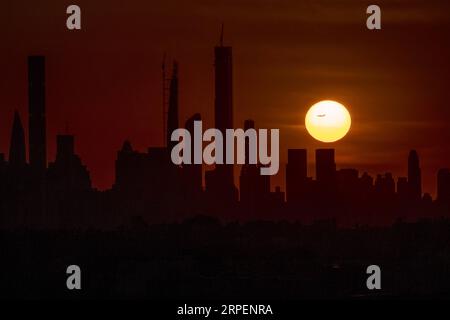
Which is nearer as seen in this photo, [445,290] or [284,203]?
[284,203]

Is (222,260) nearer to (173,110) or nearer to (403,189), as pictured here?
(403,189)

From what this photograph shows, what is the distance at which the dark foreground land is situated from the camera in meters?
49.2

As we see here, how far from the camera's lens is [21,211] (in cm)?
4825

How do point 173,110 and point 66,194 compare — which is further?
point 66,194

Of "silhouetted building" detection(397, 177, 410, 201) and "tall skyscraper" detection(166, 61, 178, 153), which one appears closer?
"tall skyscraper" detection(166, 61, 178, 153)

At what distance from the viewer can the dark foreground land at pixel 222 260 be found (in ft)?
161

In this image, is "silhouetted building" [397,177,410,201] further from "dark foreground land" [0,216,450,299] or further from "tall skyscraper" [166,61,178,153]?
"tall skyscraper" [166,61,178,153]

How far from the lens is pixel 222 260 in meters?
58.7

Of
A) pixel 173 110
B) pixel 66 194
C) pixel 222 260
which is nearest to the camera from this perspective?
pixel 173 110

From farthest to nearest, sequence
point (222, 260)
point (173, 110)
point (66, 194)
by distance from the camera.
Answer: point (222, 260)
point (66, 194)
point (173, 110)
